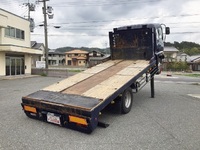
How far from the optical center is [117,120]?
5.12 m

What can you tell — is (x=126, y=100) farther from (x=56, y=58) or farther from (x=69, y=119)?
(x=56, y=58)

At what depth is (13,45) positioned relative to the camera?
17.2 metres

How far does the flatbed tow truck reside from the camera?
4.09 metres

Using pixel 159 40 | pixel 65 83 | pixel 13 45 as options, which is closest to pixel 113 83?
pixel 65 83

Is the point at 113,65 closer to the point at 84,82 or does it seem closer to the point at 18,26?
the point at 84,82

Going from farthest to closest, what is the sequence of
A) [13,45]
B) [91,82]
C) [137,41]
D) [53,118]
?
[13,45] → [137,41] → [91,82] → [53,118]

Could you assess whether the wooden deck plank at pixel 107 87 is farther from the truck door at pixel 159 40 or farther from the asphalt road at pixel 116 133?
the truck door at pixel 159 40

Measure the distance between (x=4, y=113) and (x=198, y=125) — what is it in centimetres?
556

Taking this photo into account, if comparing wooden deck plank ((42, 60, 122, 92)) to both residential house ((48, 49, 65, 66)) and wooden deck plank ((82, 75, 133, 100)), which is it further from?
residential house ((48, 49, 65, 66))

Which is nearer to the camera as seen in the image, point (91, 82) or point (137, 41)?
point (91, 82)

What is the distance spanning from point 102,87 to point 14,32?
17.6m

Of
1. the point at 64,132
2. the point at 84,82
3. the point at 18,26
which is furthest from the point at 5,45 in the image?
the point at 64,132

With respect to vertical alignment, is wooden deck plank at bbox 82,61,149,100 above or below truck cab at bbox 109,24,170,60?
below

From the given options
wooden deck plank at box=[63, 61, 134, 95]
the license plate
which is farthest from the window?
the license plate
